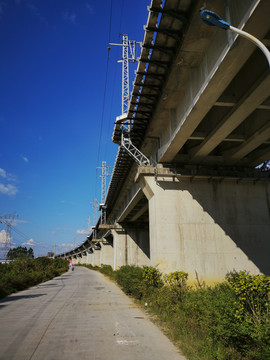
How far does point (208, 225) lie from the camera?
15.1 m

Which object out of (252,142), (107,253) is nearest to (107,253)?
(107,253)

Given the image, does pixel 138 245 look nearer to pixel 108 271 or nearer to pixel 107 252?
pixel 108 271

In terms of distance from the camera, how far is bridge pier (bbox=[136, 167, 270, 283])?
47.6 feet

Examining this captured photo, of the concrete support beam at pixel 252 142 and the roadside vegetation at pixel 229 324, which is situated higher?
the concrete support beam at pixel 252 142

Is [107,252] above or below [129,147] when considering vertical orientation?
below

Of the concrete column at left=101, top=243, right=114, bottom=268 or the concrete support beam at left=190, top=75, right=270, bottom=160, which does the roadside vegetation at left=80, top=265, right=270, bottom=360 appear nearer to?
the concrete support beam at left=190, top=75, right=270, bottom=160

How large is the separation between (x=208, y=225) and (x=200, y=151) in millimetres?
4227

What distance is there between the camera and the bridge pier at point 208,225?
47.6 ft

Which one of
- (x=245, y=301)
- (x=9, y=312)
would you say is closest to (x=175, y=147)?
(x=245, y=301)

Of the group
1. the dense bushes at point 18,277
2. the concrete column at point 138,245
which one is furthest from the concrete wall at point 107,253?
the dense bushes at point 18,277

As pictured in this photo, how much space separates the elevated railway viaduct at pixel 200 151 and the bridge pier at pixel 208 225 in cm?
5

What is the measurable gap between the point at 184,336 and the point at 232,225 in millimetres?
9844

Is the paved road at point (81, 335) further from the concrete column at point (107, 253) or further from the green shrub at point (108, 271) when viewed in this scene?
the concrete column at point (107, 253)

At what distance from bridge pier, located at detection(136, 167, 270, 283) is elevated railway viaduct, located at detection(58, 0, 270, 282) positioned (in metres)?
0.05
